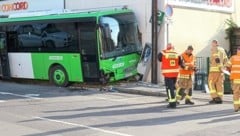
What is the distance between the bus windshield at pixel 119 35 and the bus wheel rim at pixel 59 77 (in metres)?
2.29

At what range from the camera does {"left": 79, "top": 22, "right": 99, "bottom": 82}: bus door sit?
1891 centimetres

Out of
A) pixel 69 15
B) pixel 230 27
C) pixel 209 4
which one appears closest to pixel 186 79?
pixel 69 15

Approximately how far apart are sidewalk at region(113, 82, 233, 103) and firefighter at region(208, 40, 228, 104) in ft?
2.87

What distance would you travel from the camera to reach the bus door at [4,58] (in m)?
22.6

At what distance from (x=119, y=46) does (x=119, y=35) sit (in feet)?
1.36

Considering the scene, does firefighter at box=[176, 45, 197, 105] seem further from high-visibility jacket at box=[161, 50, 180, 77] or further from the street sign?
the street sign

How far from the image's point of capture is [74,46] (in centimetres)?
1958

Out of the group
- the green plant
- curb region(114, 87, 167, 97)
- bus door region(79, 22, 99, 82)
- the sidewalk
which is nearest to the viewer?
the sidewalk

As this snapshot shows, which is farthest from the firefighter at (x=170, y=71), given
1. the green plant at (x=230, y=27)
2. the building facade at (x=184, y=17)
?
the green plant at (x=230, y=27)

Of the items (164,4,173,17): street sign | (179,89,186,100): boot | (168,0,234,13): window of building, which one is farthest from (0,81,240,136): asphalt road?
(168,0,234,13): window of building

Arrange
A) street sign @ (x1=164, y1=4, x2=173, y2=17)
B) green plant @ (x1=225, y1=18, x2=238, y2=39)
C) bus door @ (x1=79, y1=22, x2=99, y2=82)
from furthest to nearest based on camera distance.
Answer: green plant @ (x1=225, y1=18, x2=238, y2=39), street sign @ (x1=164, y1=4, x2=173, y2=17), bus door @ (x1=79, y1=22, x2=99, y2=82)

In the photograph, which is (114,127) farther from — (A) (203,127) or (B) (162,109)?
(B) (162,109)

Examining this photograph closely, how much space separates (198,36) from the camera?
74.7 ft

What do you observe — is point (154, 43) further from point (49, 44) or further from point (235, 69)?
point (235, 69)
